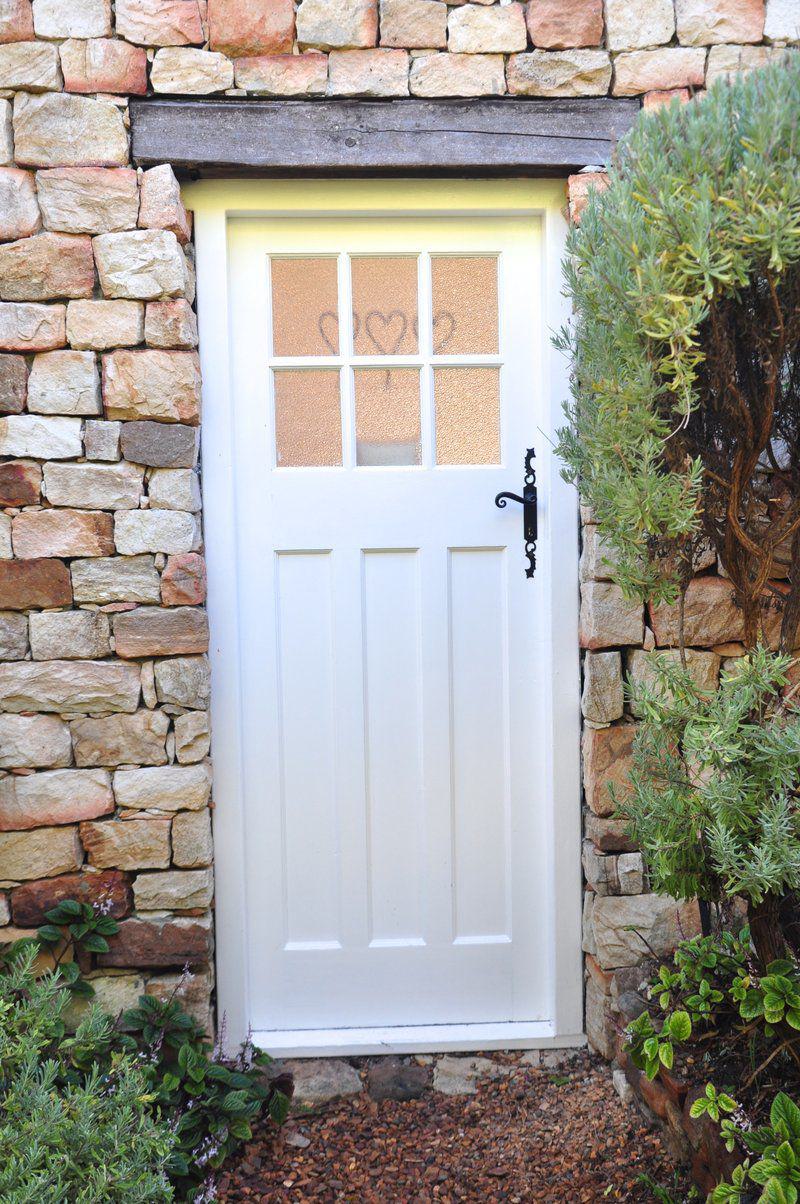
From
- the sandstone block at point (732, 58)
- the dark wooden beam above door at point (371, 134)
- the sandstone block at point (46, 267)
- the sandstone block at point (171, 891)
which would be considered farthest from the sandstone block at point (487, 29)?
the sandstone block at point (171, 891)

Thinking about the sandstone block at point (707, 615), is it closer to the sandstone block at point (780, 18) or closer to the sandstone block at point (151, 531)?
the sandstone block at point (151, 531)

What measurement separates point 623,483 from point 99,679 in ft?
4.67

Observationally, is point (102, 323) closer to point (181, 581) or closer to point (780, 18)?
point (181, 581)

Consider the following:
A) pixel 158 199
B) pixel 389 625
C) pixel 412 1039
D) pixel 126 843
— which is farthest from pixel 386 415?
pixel 412 1039

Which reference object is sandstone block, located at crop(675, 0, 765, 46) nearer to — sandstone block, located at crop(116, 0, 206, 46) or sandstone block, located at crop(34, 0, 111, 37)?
sandstone block, located at crop(116, 0, 206, 46)

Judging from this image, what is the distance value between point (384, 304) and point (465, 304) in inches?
9.1

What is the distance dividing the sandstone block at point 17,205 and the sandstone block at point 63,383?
0.31 metres

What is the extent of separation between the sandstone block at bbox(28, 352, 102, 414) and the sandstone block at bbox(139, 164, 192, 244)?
1.23ft

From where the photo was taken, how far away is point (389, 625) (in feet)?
8.65

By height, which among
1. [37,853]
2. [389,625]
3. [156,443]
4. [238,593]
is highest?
[156,443]

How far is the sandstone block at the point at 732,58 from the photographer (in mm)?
2355

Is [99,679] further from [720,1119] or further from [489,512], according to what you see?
[720,1119]

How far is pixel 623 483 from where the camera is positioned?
1857 millimetres

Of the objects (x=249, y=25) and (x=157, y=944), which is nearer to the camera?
(x=249, y=25)
